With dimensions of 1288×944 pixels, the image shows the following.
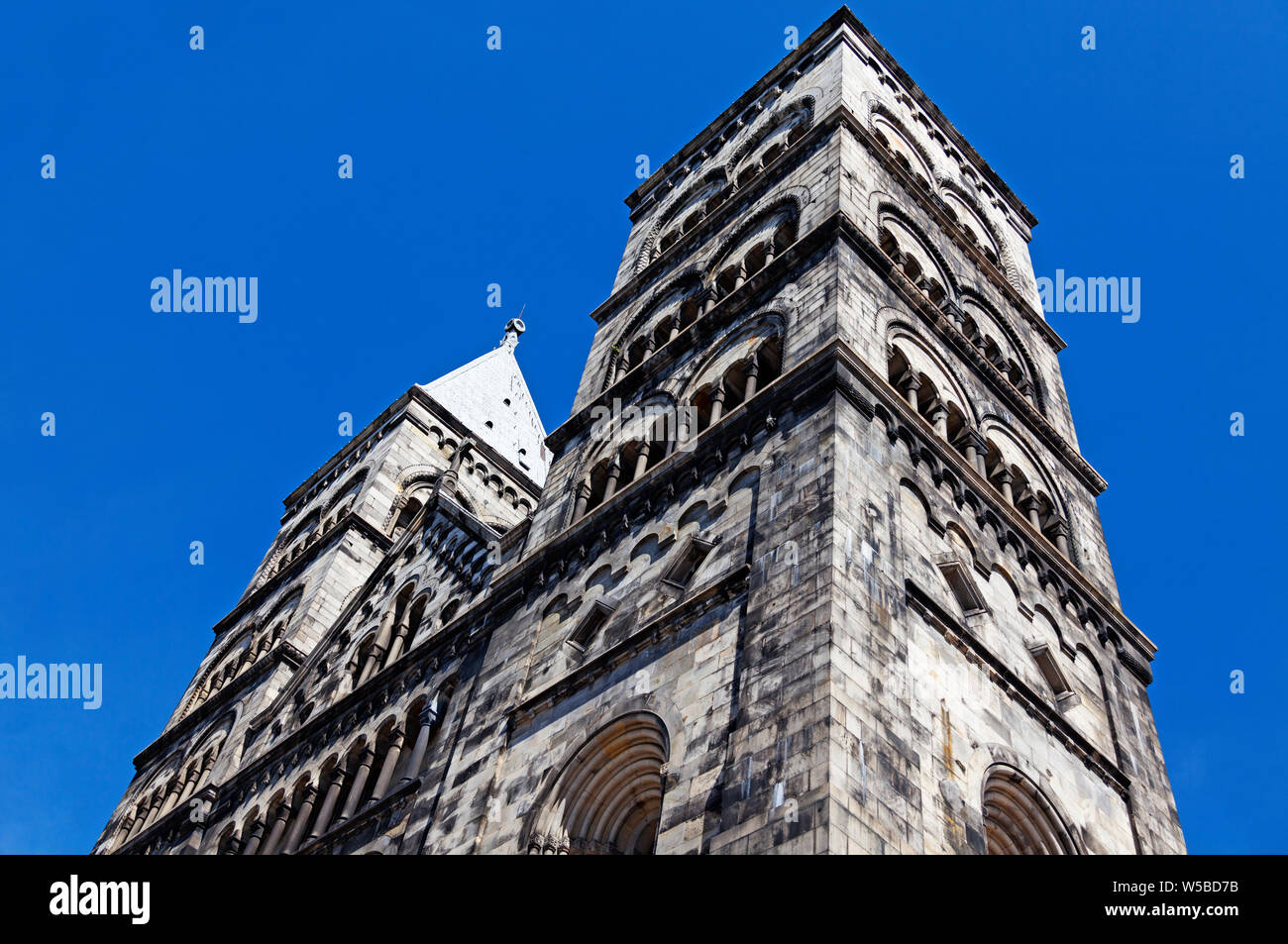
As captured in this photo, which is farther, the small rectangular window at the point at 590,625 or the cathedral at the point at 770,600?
the small rectangular window at the point at 590,625

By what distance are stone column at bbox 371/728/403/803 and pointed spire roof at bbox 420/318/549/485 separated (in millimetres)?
21243

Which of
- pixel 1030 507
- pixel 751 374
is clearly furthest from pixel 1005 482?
pixel 751 374

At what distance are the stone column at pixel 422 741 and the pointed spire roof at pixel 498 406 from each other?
2213 centimetres

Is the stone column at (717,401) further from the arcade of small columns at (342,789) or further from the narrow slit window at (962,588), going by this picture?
the arcade of small columns at (342,789)

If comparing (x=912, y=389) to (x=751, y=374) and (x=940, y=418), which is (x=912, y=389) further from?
(x=751, y=374)

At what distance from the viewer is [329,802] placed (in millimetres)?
23031

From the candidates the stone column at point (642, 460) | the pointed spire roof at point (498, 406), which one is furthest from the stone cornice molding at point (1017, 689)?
the pointed spire roof at point (498, 406)

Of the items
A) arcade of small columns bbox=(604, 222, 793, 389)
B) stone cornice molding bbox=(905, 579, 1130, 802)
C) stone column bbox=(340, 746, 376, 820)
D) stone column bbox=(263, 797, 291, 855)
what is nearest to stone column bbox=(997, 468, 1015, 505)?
stone cornice molding bbox=(905, 579, 1130, 802)

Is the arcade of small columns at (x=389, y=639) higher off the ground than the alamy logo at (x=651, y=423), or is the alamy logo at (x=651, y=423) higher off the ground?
the alamy logo at (x=651, y=423)

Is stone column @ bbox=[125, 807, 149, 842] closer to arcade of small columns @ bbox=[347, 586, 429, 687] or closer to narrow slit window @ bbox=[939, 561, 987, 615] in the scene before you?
arcade of small columns @ bbox=[347, 586, 429, 687]

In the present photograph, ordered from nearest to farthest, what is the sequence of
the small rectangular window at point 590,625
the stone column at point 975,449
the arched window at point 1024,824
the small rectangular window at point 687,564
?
the arched window at point 1024,824, the small rectangular window at point 687,564, the small rectangular window at point 590,625, the stone column at point 975,449

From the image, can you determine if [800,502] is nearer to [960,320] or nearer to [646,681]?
[646,681]
